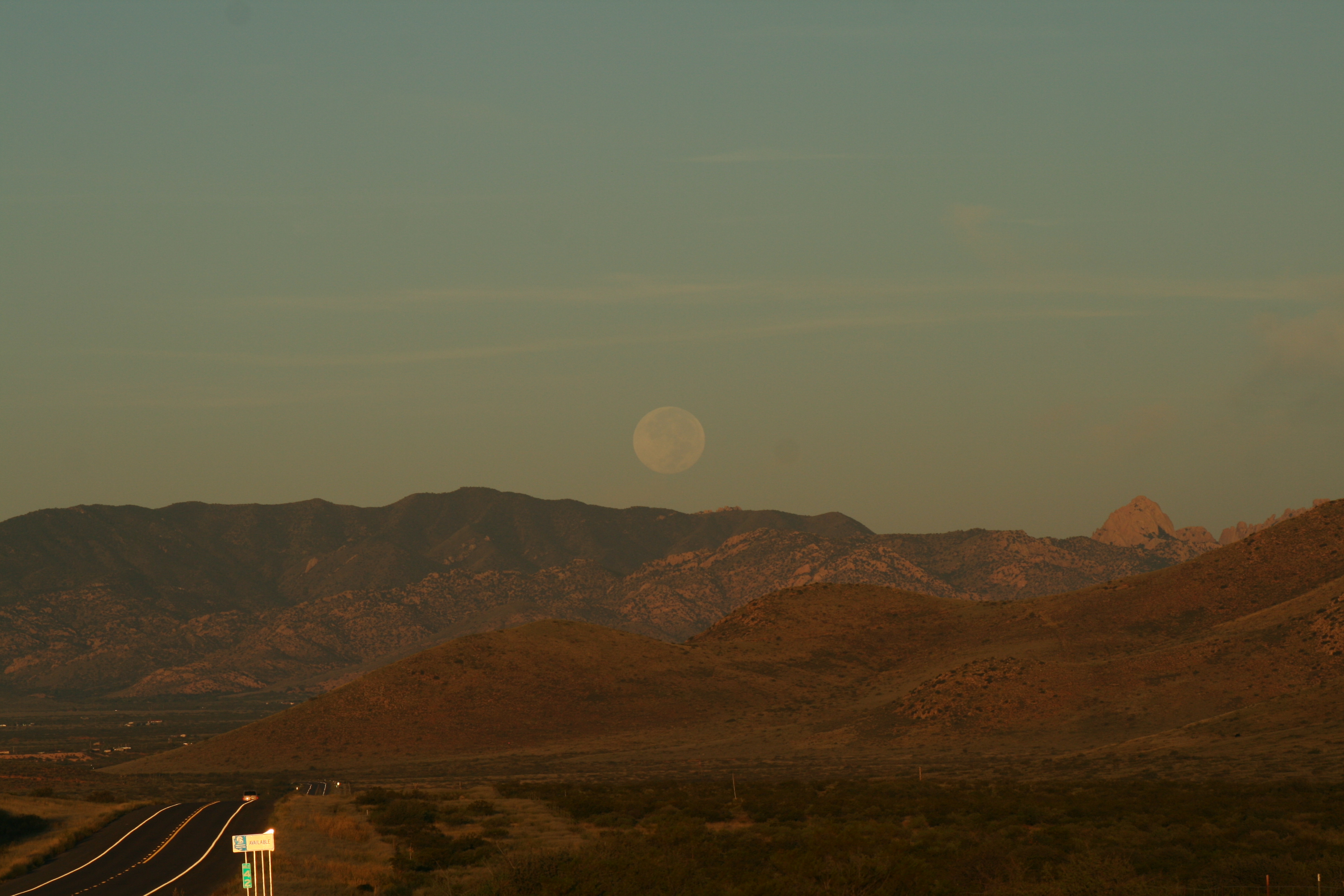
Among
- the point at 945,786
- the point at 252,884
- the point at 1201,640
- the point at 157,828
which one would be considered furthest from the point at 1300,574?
the point at 252,884

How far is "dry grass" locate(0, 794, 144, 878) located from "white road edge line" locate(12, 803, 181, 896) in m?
1.29

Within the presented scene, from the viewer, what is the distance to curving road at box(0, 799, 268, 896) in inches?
1248

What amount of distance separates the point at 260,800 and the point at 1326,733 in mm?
51920

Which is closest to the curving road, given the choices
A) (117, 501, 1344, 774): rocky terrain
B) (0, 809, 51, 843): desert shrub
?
(0, 809, 51, 843): desert shrub

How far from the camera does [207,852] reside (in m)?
37.7

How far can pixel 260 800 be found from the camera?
57.3 metres

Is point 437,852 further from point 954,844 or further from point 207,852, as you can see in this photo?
point 954,844

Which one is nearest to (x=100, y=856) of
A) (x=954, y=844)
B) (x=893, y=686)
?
(x=954, y=844)

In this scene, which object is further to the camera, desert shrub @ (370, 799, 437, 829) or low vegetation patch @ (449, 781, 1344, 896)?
desert shrub @ (370, 799, 437, 829)

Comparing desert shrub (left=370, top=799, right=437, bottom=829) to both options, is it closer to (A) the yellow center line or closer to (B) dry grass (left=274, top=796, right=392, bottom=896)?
(B) dry grass (left=274, top=796, right=392, bottom=896)

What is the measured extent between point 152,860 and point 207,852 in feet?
5.23

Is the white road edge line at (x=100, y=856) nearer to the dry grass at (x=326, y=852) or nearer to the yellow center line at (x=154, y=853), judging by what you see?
the yellow center line at (x=154, y=853)

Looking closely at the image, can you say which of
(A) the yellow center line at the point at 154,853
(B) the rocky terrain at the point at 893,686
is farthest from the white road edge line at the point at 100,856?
(B) the rocky terrain at the point at 893,686

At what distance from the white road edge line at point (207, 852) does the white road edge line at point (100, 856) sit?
2.52 ft
